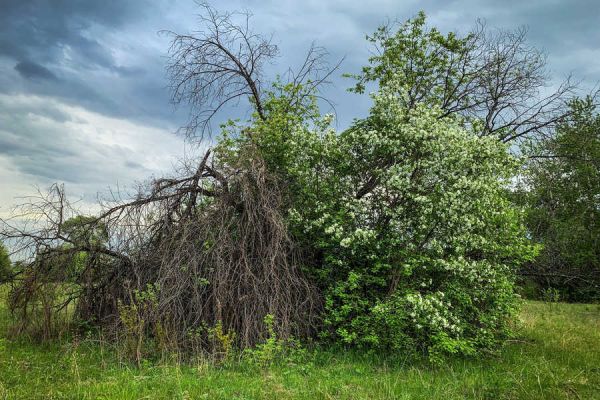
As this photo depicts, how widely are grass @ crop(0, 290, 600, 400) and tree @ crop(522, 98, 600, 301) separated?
1216 centimetres

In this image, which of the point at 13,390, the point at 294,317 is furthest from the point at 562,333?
the point at 13,390

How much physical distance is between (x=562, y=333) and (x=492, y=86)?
7776mm

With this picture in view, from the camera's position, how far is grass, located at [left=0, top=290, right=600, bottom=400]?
6.33 metres

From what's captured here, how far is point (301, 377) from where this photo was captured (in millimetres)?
7266

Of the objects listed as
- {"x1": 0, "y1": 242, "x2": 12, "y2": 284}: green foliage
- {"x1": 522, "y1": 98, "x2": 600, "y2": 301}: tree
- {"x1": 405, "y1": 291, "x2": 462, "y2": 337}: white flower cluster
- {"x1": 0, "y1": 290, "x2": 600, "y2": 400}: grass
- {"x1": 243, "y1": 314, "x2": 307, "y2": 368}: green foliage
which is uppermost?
{"x1": 522, "y1": 98, "x2": 600, "y2": 301}: tree

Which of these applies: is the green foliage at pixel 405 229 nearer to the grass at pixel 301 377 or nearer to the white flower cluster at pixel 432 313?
the white flower cluster at pixel 432 313

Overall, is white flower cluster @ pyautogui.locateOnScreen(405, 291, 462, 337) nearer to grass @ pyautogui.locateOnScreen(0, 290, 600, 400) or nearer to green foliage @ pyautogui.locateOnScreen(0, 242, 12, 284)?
grass @ pyautogui.locateOnScreen(0, 290, 600, 400)

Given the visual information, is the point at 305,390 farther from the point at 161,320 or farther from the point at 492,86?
the point at 492,86

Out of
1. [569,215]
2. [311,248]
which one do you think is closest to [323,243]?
[311,248]

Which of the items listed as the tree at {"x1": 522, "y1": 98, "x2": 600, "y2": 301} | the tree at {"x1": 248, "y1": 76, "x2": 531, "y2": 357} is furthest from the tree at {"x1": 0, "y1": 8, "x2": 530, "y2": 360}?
the tree at {"x1": 522, "y1": 98, "x2": 600, "y2": 301}

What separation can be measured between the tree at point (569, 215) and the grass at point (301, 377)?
39.9ft

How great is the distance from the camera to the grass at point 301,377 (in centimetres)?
633

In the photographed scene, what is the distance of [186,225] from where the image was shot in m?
9.70

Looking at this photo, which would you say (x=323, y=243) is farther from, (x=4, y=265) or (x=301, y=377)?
(x=4, y=265)
